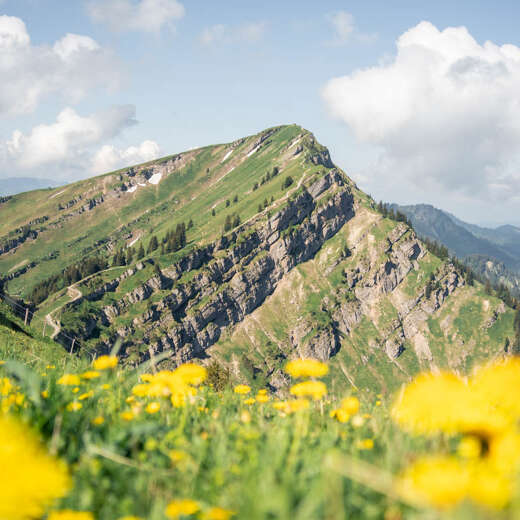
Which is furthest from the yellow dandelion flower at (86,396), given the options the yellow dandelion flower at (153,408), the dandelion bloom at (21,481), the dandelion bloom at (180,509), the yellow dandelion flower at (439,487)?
the yellow dandelion flower at (439,487)

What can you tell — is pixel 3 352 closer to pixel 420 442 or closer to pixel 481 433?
pixel 420 442

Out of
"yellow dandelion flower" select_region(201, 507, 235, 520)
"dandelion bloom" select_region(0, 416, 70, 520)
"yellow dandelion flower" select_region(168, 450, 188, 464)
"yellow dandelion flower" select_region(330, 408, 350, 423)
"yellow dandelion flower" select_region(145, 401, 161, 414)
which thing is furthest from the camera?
"yellow dandelion flower" select_region(330, 408, 350, 423)

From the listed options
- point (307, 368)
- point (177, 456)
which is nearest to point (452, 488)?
point (177, 456)

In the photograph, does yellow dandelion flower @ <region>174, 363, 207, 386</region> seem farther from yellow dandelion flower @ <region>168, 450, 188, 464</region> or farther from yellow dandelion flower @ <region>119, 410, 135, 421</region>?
yellow dandelion flower @ <region>168, 450, 188, 464</region>

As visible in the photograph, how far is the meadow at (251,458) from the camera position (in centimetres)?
172

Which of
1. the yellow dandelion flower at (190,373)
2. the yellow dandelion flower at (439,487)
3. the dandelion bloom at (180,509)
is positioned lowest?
the dandelion bloom at (180,509)

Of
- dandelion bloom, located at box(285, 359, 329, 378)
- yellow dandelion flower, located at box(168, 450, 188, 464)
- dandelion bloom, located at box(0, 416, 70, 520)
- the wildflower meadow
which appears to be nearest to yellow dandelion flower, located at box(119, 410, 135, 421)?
the wildflower meadow

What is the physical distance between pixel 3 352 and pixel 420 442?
9.02m

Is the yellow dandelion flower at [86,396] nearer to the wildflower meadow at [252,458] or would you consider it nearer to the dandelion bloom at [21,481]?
the wildflower meadow at [252,458]

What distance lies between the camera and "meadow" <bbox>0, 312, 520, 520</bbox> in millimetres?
1717

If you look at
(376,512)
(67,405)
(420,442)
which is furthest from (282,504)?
(67,405)

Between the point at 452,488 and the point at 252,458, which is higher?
the point at 452,488

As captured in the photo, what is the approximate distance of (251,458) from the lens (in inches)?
128

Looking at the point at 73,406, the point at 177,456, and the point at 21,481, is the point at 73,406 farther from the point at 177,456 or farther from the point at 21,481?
the point at 21,481
